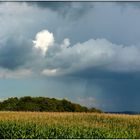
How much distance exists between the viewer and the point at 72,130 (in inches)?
889

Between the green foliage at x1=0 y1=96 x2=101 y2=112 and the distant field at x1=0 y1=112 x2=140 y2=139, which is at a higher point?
the green foliage at x1=0 y1=96 x2=101 y2=112

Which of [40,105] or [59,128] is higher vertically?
[40,105]

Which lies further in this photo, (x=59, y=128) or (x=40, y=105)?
(x=40, y=105)

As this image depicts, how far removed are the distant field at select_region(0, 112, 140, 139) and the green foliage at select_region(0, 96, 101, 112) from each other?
44.7 feet

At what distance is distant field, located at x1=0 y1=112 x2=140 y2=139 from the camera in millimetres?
22109

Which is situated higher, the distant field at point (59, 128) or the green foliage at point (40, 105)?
the green foliage at point (40, 105)

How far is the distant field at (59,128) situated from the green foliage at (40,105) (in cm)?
1361

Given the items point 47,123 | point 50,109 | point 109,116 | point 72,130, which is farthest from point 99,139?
point 50,109

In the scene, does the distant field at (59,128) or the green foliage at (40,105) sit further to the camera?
the green foliage at (40,105)

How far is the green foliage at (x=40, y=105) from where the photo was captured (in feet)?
133

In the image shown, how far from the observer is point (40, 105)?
41312 millimetres

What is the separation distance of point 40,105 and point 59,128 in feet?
60.9

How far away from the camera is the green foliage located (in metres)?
40.7

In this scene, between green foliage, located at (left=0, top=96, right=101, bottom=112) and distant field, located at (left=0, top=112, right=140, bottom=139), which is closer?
distant field, located at (left=0, top=112, right=140, bottom=139)
